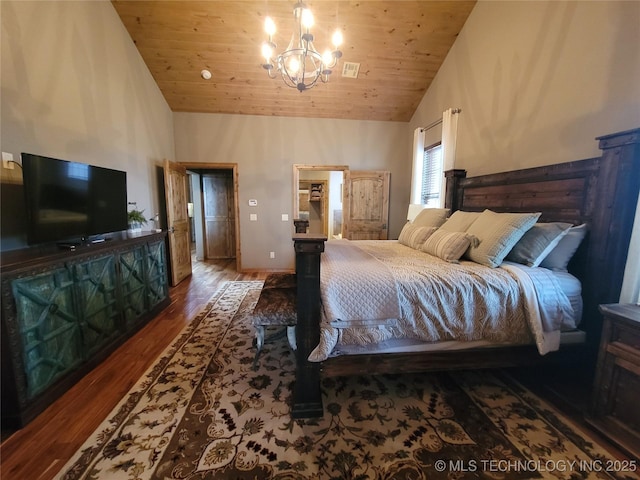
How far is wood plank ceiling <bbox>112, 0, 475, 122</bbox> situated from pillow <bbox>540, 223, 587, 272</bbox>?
3.00 m

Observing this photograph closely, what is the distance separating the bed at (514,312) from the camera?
1.57 meters

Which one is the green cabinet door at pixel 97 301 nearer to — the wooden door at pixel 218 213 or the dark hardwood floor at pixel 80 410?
the dark hardwood floor at pixel 80 410

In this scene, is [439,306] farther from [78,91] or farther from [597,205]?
[78,91]

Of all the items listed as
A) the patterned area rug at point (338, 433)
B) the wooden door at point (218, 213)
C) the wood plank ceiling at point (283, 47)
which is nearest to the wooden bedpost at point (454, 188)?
the wood plank ceiling at point (283, 47)

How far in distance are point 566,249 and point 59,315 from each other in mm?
3613

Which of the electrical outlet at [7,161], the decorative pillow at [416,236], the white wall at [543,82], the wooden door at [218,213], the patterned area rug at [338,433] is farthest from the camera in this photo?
the wooden door at [218,213]

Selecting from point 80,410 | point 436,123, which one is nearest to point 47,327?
point 80,410

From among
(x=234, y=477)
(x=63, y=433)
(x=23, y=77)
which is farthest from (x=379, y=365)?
(x=23, y=77)

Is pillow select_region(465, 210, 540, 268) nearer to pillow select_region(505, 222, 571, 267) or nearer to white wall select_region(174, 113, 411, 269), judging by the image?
pillow select_region(505, 222, 571, 267)

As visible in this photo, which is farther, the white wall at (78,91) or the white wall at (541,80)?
the white wall at (78,91)

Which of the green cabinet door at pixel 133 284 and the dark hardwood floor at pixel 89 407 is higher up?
the green cabinet door at pixel 133 284

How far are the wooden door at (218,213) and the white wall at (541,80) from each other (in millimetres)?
4838

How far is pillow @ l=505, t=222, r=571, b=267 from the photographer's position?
1.92 meters

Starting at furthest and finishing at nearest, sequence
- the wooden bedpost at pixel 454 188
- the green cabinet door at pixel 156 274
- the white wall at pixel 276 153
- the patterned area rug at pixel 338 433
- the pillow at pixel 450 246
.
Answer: the white wall at pixel 276 153 → the wooden bedpost at pixel 454 188 → the green cabinet door at pixel 156 274 → the pillow at pixel 450 246 → the patterned area rug at pixel 338 433
